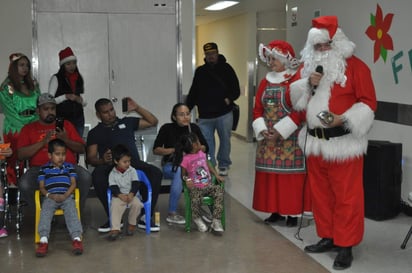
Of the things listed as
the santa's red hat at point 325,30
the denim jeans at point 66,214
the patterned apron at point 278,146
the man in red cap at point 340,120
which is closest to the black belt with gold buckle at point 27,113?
the denim jeans at point 66,214

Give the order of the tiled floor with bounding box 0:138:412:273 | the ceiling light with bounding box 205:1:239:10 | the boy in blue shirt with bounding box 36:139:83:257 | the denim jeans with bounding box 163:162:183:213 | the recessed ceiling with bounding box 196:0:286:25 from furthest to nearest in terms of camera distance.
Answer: the ceiling light with bounding box 205:1:239:10, the recessed ceiling with bounding box 196:0:286:25, the denim jeans with bounding box 163:162:183:213, the boy in blue shirt with bounding box 36:139:83:257, the tiled floor with bounding box 0:138:412:273

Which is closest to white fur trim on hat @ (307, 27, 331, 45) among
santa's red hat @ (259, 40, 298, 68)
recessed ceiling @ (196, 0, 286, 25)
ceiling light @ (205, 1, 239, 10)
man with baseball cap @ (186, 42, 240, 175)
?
santa's red hat @ (259, 40, 298, 68)

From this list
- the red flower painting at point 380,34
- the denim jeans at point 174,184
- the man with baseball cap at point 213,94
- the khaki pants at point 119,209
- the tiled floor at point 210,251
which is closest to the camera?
the tiled floor at point 210,251

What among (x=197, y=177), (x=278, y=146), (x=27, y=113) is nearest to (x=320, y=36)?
(x=278, y=146)

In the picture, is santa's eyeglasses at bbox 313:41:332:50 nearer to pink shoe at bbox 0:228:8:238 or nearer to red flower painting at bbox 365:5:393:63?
red flower painting at bbox 365:5:393:63

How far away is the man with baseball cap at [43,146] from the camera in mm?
Result: 4153

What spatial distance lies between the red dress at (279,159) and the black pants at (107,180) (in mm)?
828

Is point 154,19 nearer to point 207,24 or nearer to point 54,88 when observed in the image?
point 54,88

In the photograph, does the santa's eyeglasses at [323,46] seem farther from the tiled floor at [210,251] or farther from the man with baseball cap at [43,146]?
the man with baseball cap at [43,146]

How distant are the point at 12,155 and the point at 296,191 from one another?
88.4 inches

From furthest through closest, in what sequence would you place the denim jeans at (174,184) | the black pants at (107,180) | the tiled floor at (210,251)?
the denim jeans at (174,184) < the black pants at (107,180) < the tiled floor at (210,251)

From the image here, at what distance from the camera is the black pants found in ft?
13.9

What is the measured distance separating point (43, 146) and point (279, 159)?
1.81 meters

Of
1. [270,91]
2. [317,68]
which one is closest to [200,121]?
[270,91]
